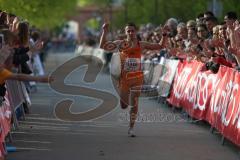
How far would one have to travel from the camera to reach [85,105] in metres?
18.0

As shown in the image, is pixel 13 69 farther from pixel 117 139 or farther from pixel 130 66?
pixel 117 139

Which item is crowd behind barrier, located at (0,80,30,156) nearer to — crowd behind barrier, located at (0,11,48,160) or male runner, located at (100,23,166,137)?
crowd behind barrier, located at (0,11,48,160)

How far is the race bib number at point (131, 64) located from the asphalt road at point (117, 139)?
3.95 feet

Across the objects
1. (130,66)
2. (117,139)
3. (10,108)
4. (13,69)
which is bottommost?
(117,139)

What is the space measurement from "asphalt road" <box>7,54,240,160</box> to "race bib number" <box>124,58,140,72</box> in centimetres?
120

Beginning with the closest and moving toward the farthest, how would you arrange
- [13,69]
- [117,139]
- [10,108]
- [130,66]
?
1. [10,108]
2. [117,139]
3. [130,66]
4. [13,69]

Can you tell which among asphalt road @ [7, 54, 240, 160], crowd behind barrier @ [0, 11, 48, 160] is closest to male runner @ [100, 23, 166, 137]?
asphalt road @ [7, 54, 240, 160]

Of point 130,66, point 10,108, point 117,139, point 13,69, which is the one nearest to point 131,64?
point 130,66

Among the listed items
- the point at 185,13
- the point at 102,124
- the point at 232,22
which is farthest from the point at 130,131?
the point at 185,13

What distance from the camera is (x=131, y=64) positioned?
43.5 ft

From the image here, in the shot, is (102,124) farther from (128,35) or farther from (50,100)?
(50,100)

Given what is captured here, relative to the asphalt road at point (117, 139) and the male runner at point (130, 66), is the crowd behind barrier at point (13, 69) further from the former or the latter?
the male runner at point (130, 66)

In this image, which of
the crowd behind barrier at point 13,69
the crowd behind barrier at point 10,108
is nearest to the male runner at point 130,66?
the crowd behind barrier at point 13,69

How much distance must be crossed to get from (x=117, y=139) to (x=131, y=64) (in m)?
1.51
